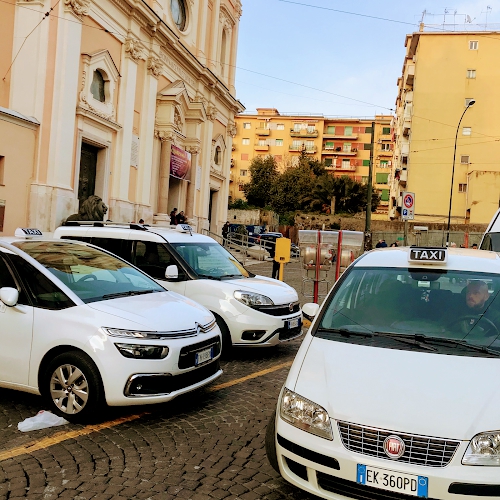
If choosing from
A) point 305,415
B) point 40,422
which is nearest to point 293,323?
point 40,422

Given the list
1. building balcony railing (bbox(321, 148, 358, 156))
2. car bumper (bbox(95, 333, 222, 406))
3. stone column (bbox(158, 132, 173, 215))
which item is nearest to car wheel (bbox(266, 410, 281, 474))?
car bumper (bbox(95, 333, 222, 406))

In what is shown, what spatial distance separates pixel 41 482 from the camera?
146 inches

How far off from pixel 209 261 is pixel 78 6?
13286mm

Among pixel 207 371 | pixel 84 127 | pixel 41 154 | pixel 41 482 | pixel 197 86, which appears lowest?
pixel 41 482

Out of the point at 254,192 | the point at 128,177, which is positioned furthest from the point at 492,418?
the point at 254,192

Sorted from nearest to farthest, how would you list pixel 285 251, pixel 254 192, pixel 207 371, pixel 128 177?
pixel 207 371 < pixel 285 251 < pixel 128 177 < pixel 254 192

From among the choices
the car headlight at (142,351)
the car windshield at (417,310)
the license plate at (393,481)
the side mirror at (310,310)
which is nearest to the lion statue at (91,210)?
the car headlight at (142,351)

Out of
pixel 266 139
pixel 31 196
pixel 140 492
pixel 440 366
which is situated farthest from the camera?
pixel 266 139

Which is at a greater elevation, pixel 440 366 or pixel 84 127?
pixel 84 127

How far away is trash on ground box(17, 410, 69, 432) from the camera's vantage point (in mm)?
4652

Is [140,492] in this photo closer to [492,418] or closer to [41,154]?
[492,418]

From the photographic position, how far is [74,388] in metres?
4.75

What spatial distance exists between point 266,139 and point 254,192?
2345cm

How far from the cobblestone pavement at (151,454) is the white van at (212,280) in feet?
4.96
